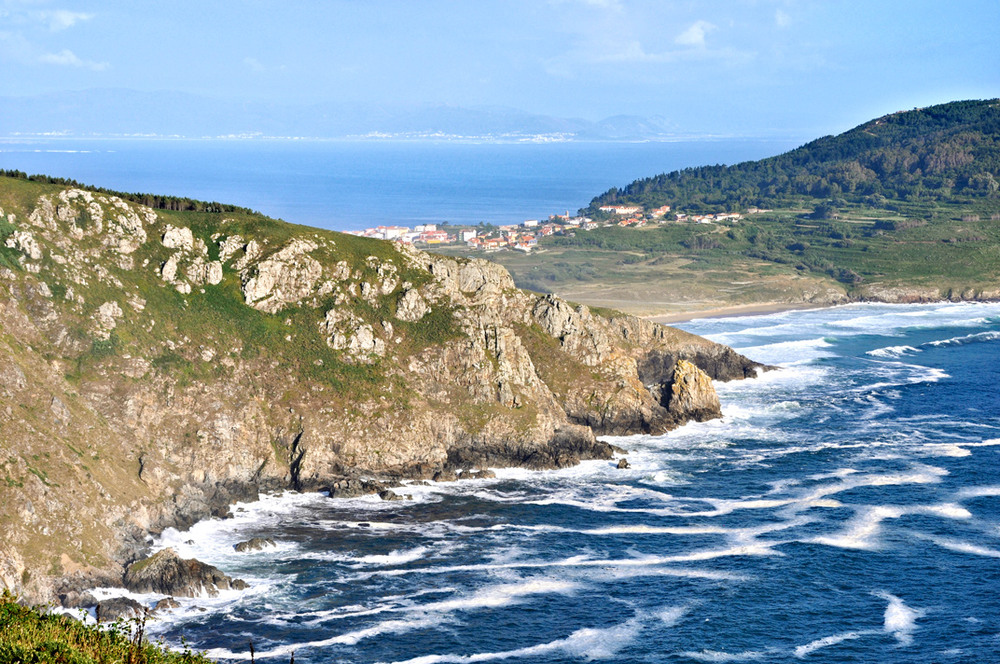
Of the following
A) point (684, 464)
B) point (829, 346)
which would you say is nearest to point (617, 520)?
point (684, 464)

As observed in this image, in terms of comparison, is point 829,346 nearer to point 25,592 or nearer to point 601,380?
point 601,380

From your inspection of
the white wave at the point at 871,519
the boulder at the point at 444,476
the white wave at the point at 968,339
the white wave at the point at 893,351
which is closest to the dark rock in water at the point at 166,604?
the boulder at the point at 444,476

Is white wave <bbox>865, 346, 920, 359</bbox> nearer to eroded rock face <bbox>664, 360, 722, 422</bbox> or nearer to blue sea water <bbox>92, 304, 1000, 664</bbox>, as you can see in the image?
blue sea water <bbox>92, 304, 1000, 664</bbox>

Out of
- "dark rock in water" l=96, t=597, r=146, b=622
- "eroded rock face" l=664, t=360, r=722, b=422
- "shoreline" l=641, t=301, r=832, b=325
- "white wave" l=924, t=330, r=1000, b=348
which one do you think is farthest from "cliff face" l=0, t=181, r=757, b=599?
"white wave" l=924, t=330, r=1000, b=348

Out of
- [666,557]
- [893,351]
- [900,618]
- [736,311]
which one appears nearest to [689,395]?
[666,557]

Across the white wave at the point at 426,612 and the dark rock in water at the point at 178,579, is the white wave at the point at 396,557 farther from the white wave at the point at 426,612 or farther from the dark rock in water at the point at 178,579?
the dark rock in water at the point at 178,579

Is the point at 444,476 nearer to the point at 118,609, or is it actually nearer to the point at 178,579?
the point at 178,579
